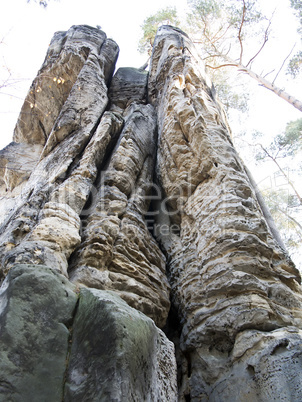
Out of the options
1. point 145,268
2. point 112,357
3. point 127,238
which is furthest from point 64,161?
point 112,357

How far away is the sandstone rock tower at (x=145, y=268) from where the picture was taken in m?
2.85

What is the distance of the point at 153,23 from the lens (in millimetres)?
20109

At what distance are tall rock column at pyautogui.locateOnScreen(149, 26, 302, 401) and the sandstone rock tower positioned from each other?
0.02m

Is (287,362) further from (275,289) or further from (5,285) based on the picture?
(5,285)

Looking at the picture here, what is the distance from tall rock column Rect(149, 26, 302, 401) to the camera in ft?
12.6

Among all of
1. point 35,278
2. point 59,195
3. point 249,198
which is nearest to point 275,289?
point 249,198

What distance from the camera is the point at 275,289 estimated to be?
4.72 metres

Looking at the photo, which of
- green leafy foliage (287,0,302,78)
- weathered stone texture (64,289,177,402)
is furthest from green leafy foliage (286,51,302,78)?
weathered stone texture (64,289,177,402)

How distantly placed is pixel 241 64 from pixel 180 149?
10.4 m

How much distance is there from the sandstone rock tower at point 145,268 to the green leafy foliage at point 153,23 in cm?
1045

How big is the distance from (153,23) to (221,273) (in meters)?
19.7

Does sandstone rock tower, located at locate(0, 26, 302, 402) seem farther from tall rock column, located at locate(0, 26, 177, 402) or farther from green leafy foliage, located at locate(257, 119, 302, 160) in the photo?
green leafy foliage, located at locate(257, 119, 302, 160)

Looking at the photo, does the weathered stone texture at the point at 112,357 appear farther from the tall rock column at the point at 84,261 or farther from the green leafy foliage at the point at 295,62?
the green leafy foliage at the point at 295,62

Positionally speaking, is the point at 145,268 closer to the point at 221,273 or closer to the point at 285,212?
the point at 221,273
